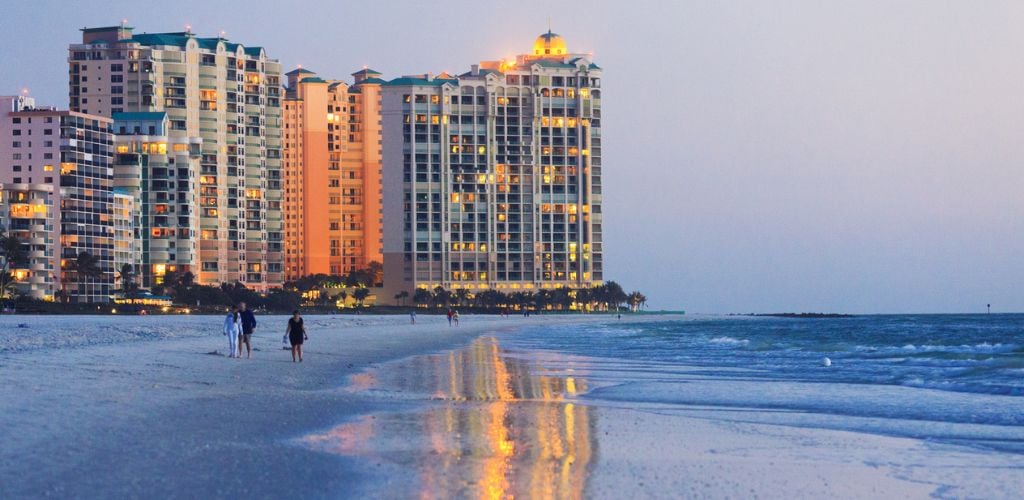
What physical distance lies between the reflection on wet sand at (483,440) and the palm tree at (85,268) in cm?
13016

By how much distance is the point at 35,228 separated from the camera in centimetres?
15212

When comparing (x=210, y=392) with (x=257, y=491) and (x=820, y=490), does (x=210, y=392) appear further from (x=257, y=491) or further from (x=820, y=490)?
(x=820, y=490)

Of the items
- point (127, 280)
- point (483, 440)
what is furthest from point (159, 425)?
point (127, 280)

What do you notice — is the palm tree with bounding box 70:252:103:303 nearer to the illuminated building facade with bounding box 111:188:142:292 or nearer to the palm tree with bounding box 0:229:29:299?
the palm tree with bounding box 0:229:29:299

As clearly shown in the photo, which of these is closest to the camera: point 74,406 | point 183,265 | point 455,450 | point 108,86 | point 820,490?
point 820,490

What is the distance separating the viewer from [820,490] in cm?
1390

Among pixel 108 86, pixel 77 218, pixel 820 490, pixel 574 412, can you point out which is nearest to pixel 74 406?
pixel 574 412

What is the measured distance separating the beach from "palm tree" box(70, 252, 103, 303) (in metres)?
127

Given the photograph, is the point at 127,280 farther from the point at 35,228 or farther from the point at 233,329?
the point at 233,329

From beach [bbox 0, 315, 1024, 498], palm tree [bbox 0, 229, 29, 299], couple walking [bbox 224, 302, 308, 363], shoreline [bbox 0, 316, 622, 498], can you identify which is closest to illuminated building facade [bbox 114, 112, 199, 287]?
palm tree [bbox 0, 229, 29, 299]

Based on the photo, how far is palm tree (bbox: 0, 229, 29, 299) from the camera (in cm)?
13775

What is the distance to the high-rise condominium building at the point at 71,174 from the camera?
155 m

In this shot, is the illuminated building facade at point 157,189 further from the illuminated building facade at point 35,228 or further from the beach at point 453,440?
the beach at point 453,440

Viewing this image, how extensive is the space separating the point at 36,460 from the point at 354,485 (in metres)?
3.57
